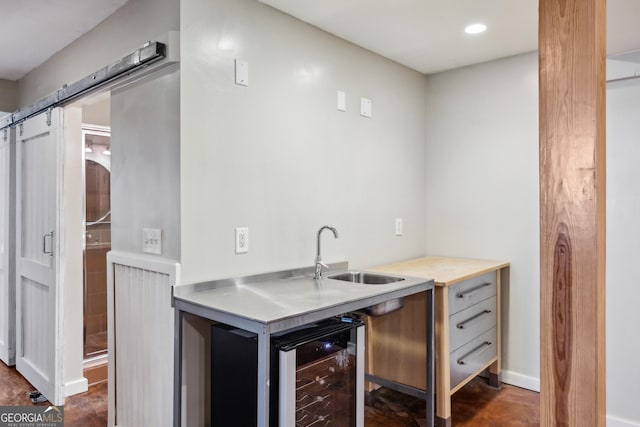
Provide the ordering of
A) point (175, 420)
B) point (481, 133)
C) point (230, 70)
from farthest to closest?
point (481, 133), point (230, 70), point (175, 420)

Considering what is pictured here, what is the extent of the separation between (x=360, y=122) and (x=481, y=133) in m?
1.02

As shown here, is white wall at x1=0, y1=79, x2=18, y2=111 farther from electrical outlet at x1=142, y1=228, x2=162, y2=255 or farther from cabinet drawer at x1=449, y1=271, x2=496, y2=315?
cabinet drawer at x1=449, y1=271, x2=496, y2=315

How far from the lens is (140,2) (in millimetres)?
2215

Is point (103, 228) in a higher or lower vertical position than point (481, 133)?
lower

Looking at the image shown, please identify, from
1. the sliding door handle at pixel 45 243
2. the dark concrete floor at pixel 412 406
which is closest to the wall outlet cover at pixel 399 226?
the dark concrete floor at pixel 412 406

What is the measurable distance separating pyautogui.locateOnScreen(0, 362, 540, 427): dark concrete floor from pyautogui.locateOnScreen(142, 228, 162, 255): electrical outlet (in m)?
1.26

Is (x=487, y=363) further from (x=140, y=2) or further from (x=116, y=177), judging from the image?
(x=140, y=2)

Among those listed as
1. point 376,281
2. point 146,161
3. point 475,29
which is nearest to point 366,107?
point 475,29

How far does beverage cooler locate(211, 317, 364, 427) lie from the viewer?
1702mm

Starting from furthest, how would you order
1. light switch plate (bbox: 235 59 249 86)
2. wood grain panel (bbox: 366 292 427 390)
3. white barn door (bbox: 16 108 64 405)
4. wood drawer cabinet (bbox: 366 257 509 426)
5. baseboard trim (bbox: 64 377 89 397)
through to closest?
baseboard trim (bbox: 64 377 89 397) → white barn door (bbox: 16 108 64 405) → wood grain panel (bbox: 366 292 427 390) → wood drawer cabinet (bbox: 366 257 509 426) → light switch plate (bbox: 235 59 249 86)

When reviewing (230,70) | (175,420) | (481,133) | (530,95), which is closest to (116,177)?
(230,70)

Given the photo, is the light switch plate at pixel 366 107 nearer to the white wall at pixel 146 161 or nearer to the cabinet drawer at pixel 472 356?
the white wall at pixel 146 161

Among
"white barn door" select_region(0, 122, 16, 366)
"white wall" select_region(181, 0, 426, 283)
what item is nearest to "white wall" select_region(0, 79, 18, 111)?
"white barn door" select_region(0, 122, 16, 366)

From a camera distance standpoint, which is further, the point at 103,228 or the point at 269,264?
the point at 103,228
